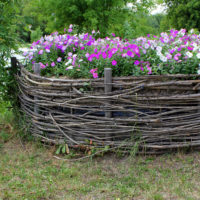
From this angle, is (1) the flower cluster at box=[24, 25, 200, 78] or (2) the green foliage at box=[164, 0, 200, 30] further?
(2) the green foliage at box=[164, 0, 200, 30]

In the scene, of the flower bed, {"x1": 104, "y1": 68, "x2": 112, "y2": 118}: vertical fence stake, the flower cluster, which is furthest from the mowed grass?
the flower cluster

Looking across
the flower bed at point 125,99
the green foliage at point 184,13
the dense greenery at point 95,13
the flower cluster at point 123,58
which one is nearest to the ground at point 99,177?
the flower bed at point 125,99

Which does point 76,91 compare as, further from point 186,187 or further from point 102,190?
point 186,187

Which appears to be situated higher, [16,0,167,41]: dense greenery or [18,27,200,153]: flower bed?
[16,0,167,41]: dense greenery

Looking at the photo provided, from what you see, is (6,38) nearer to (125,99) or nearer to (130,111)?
(125,99)

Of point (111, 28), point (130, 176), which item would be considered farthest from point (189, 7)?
point (130, 176)

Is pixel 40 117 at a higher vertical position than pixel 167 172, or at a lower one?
higher

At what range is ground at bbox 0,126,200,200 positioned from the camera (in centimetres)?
265

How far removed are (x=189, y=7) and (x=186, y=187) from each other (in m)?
10.5

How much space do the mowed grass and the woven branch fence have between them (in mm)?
211

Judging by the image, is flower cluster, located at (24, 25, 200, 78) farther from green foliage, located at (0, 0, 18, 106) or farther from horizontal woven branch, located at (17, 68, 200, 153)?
green foliage, located at (0, 0, 18, 106)

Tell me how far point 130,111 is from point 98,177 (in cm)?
84

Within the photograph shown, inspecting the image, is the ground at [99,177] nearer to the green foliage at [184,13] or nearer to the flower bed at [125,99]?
the flower bed at [125,99]

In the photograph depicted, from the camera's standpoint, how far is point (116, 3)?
638 cm
